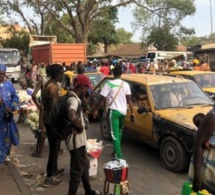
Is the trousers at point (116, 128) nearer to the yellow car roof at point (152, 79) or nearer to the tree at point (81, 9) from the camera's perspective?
the yellow car roof at point (152, 79)

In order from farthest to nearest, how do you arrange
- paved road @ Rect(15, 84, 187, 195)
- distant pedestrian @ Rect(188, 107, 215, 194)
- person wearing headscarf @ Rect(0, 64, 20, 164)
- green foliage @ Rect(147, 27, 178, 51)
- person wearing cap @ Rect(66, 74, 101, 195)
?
green foliage @ Rect(147, 27, 178, 51)
person wearing headscarf @ Rect(0, 64, 20, 164)
paved road @ Rect(15, 84, 187, 195)
person wearing cap @ Rect(66, 74, 101, 195)
distant pedestrian @ Rect(188, 107, 215, 194)

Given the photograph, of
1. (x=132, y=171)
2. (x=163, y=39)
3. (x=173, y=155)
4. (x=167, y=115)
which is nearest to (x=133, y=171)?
(x=132, y=171)

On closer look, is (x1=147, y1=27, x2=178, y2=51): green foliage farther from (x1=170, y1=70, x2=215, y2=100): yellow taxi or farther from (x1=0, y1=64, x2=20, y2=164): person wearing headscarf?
(x1=0, y1=64, x2=20, y2=164): person wearing headscarf

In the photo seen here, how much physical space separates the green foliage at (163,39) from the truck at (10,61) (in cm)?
3407

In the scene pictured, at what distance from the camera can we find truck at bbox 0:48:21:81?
26966 millimetres

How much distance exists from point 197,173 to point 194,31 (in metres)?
56.1

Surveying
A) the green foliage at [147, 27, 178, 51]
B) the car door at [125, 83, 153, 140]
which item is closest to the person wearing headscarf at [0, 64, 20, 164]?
the car door at [125, 83, 153, 140]

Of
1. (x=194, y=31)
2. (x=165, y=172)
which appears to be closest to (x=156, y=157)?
(x=165, y=172)

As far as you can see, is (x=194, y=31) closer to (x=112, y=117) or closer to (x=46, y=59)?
(x=46, y=59)

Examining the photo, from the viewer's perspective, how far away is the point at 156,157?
7160 millimetres

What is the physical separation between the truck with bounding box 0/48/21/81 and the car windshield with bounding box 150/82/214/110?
833 inches

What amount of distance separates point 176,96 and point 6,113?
317cm

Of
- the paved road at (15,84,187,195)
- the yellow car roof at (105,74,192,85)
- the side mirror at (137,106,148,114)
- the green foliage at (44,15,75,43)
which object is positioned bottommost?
the paved road at (15,84,187,195)

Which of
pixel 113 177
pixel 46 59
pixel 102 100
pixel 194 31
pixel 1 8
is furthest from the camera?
pixel 194 31
